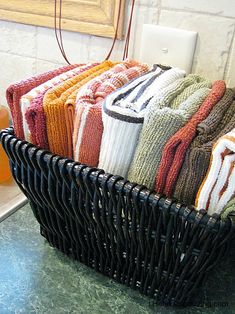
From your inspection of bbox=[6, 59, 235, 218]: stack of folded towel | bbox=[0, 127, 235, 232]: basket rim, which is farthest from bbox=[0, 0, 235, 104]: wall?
bbox=[0, 127, 235, 232]: basket rim

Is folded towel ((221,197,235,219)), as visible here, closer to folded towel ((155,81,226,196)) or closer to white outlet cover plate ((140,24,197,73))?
folded towel ((155,81,226,196))

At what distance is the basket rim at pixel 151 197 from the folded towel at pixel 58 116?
28 millimetres

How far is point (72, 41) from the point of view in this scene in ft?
2.51

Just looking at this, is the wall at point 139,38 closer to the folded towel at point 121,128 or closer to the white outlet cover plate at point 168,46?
the white outlet cover plate at point 168,46

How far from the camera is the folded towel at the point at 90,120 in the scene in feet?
1.45

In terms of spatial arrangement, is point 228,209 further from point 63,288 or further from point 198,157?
point 63,288

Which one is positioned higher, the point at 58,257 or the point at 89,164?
the point at 89,164

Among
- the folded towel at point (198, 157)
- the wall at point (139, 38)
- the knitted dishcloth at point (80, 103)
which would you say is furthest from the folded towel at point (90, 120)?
the wall at point (139, 38)

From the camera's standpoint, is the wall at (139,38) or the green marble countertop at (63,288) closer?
the green marble countertop at (63,288)

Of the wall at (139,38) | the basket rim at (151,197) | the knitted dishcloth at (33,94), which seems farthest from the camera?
the wall at (139,38)

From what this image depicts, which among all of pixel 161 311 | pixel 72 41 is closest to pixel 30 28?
pixel 72 41

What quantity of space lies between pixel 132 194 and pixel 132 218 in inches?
1.5

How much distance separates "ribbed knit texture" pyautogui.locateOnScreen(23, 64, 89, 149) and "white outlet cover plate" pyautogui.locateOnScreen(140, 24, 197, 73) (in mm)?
255

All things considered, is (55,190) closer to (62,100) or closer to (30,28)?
(62,100)
